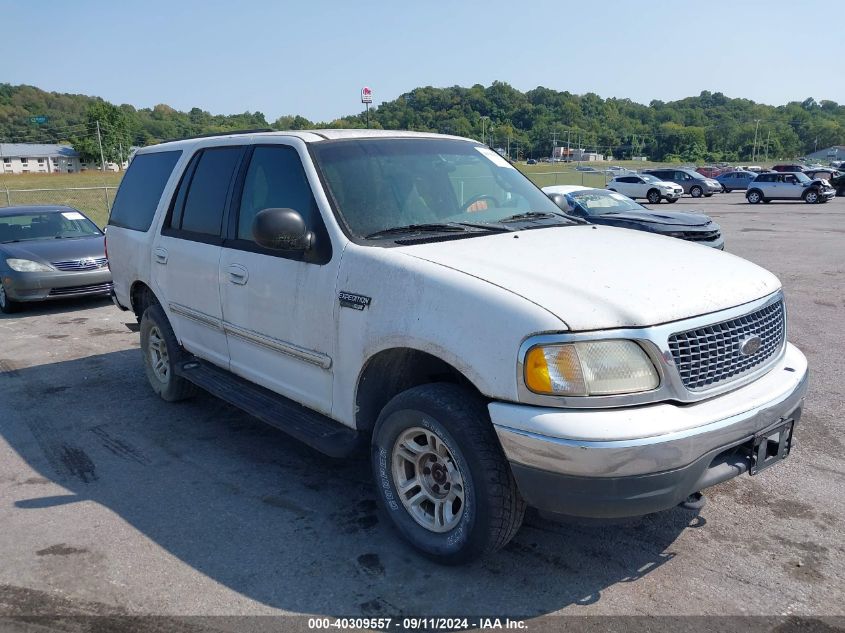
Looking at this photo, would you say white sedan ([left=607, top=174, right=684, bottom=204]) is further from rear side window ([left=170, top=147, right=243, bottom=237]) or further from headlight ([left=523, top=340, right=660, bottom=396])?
headlight ([left=523, top=340, right=660, bottom=396])

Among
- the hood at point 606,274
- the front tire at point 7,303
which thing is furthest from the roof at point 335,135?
the front tire at point 7,303

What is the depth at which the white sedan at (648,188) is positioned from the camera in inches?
1389

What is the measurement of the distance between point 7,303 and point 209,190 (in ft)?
22.5

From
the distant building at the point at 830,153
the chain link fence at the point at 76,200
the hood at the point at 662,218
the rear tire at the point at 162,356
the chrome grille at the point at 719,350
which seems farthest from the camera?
the distant building at the point at 830,153

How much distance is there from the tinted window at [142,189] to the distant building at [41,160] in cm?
12487

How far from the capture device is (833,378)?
6.08m

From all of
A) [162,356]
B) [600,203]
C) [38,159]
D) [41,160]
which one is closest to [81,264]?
[162,356]

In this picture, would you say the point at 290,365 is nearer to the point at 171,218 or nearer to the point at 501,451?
the point at 501,451

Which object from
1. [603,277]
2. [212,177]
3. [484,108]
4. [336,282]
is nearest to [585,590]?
[603,277]

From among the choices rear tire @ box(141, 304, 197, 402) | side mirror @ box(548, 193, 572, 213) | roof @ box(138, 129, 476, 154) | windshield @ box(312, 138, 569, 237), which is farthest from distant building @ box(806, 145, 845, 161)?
rear tire @ box(141, 304, 197, 402)

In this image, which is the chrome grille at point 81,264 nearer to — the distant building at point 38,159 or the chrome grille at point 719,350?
the chrome grille at point 719,350

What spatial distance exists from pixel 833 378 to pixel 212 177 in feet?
17.7

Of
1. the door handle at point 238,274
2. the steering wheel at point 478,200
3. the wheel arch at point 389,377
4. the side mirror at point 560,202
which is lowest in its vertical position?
the wheel arch at point 389,377

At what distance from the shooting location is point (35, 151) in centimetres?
12344
